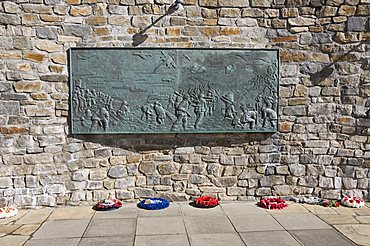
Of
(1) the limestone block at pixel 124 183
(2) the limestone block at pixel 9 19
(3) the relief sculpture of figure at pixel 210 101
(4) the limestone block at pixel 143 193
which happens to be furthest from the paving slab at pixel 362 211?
(2) the limestone block at pixel 9 19

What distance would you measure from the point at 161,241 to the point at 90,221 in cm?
106

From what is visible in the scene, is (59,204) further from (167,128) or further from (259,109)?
(259,109)

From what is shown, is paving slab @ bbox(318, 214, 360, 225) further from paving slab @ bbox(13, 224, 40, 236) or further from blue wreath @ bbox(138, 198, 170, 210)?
paving slab @ bbox(13, 224, 40, 236)

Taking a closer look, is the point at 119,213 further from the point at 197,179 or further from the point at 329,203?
the point at 329,203

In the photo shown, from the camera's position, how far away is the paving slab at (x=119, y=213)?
415 centimetres

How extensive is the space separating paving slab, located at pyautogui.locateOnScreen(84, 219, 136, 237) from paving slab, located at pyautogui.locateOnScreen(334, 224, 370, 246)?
7.71 ft

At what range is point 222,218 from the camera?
161 inches

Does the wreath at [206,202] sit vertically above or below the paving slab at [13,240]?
above

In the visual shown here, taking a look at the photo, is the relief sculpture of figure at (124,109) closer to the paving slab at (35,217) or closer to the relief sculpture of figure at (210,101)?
the relief sculpture of figure at (210,101)

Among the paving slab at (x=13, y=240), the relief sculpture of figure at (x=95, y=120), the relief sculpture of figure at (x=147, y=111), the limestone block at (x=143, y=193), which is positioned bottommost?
the paving slab at (x=13, y=240)

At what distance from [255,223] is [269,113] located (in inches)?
62.7

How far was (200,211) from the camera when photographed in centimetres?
434

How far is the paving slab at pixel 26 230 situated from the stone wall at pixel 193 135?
69 cm

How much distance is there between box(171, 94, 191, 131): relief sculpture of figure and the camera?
464 cm
